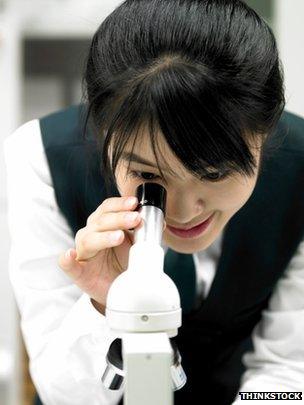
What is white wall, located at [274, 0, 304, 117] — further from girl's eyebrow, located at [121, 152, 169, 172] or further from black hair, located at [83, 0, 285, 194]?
girl's eyebrow, located at [121, 152, 169, 172]

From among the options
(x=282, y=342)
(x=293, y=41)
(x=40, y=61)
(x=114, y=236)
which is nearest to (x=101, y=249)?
(x=114, y=236)

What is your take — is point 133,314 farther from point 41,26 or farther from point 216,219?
point 41,26

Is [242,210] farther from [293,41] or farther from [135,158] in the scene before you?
[293,41]

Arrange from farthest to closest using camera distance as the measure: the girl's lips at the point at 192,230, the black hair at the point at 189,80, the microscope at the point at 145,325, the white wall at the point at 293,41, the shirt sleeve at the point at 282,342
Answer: the white wall at the point at 293,41 < the shirt sleeve at the point at 282,342 < the girl's lips at the point at 192,230 < the black hair at the point at 189,80 < the microscope at the point at 145,325

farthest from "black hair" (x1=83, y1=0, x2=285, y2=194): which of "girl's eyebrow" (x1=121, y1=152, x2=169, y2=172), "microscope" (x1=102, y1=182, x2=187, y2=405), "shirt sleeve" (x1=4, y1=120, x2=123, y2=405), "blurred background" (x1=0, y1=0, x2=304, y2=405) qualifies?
"blurred background" (x1=0, y1=0, x2=304, y2=405)

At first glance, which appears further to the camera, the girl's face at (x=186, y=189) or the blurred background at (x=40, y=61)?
the blurred background at (x=40, y=61)

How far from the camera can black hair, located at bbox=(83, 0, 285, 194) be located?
0.68m

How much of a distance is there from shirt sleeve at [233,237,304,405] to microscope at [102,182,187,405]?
377 millimetres

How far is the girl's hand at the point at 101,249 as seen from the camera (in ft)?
2.45

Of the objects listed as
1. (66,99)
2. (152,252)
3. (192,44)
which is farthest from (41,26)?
(152,252)

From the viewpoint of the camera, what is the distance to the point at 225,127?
696mm

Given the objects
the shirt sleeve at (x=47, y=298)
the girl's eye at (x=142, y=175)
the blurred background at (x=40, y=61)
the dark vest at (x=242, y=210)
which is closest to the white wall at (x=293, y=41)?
the blurred background at (x=40, y=61)

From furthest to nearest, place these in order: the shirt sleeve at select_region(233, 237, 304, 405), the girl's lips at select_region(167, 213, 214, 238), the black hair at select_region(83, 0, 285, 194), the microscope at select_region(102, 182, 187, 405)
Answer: the shirt sleeve at select_region(233, 237, 304, 405)
the girl's lips at select_region(167, 213, 214, 238)
the black hair at select_region(83, 0, 285, 194)
the microscope at select_region(102, 182, 187, 405)

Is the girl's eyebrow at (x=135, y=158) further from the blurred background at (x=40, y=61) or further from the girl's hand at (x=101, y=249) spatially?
the blurred background at (x=40, y=61)
